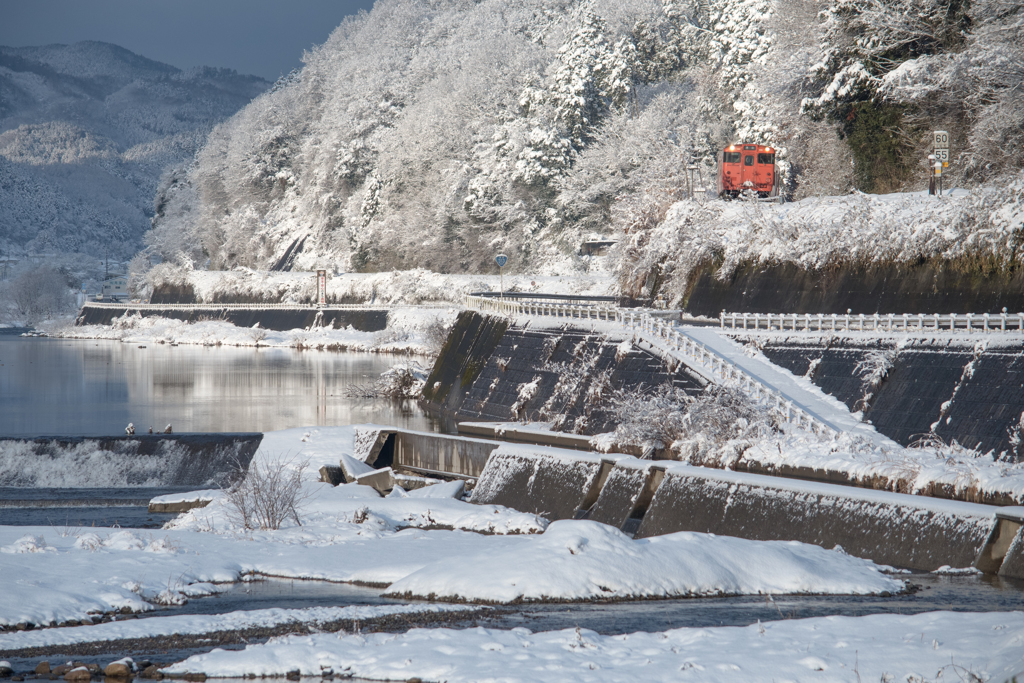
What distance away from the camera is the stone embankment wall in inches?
1045

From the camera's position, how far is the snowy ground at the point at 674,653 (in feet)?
35.9

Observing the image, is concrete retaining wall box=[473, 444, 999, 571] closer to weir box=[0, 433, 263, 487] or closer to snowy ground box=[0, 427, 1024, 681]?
snowy ground box=[0, 427, 1024, 681]

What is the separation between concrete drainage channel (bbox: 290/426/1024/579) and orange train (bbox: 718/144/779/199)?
2252 centimetres

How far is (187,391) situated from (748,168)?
32.3 metres

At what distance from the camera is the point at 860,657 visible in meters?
11.3

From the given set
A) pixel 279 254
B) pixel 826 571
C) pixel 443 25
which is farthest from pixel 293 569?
pixel 443 25

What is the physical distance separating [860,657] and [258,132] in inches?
4266

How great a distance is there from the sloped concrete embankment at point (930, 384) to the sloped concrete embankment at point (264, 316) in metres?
55.2

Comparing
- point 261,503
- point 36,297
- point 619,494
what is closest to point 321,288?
point 36,297

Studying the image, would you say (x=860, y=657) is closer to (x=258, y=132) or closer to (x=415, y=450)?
(x=415, y=450)

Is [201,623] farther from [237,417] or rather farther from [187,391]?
[187,391]

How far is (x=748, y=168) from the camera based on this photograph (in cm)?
4409

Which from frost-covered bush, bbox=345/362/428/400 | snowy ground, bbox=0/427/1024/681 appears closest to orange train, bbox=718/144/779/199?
frost-covered bush, bbox=345/362/428/400

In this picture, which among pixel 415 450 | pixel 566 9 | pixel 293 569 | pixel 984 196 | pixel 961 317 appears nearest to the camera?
pixel 293 569
